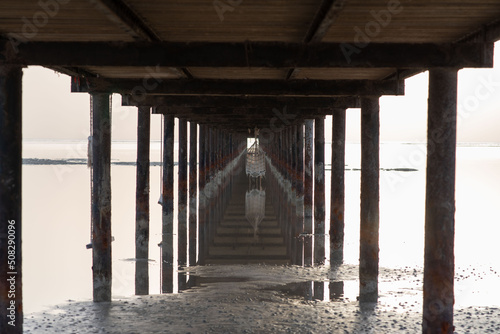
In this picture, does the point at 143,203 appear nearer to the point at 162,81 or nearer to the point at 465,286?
the point at 162,81

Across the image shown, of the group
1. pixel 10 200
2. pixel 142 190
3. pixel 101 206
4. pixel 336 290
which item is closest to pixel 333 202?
pixel 336 290

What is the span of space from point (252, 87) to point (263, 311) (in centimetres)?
332

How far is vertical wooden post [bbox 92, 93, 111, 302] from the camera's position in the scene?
29.8 feet

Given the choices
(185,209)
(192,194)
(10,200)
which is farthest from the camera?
(192,194)

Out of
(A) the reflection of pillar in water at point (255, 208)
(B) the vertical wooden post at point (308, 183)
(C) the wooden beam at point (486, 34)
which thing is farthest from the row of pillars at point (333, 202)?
(A) the reflection of pillar in water at point (255, 208)

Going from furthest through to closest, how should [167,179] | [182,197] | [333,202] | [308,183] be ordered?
[308,183], [182,197], [167,179], [333,202]

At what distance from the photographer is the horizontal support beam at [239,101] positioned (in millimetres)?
11672

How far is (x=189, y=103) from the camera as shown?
40.1ft

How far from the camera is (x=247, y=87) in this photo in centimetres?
959

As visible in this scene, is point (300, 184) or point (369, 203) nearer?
point (369, 203)

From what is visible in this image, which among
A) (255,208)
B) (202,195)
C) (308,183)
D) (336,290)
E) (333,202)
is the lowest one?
(336,290)

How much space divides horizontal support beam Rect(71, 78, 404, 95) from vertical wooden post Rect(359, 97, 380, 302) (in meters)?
0.33

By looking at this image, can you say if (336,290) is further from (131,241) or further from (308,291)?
(131,241)

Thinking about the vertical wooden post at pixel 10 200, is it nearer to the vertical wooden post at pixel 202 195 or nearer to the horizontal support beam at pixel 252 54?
the horizontal support beam at pixel 252 54
